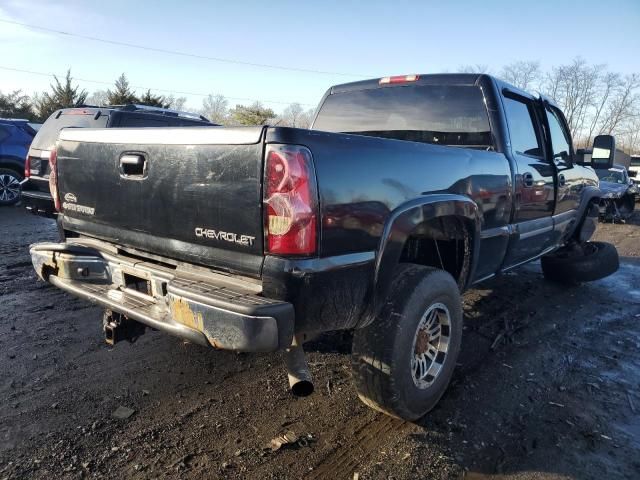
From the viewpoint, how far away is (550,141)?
14.9 feet

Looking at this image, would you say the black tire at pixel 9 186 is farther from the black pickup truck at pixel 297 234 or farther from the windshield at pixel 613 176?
the windshield at pixel 613 176

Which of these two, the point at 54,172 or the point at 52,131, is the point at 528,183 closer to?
the point at 54,172

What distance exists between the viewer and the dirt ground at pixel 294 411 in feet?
7.88

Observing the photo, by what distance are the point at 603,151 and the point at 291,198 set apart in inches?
184

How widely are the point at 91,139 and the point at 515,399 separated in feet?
10.2

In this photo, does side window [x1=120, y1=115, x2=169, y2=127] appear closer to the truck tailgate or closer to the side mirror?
the truck tailgate

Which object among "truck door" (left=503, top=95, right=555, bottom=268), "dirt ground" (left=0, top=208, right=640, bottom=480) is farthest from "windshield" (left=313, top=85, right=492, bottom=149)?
"dirt ground" (left=0, top=208, right=640, bottom=480)

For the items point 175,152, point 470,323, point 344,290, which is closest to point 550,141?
point 470,323

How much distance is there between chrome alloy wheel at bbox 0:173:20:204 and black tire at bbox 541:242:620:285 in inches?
423

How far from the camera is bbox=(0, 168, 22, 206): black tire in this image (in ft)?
34.4

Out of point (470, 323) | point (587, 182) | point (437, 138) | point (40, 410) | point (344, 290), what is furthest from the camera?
point (587, 182)

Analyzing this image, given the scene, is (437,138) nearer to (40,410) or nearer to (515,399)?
(515,399)

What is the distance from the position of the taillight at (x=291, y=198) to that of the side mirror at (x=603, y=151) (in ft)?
14.7

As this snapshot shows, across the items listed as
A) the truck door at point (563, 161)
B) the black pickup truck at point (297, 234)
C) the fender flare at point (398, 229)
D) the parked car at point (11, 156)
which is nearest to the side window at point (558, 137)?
the truck door at point (563, 161)
